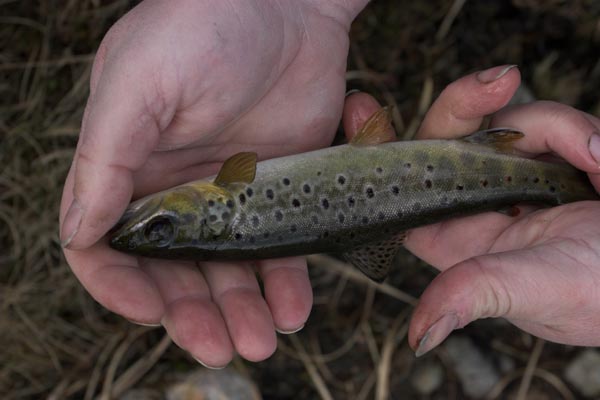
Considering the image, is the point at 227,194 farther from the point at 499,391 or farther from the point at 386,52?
the point at 499,391

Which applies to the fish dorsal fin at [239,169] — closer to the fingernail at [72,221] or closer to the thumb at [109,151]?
the thumb at [109,151]

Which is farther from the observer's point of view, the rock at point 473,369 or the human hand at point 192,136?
the rock at point 473,369

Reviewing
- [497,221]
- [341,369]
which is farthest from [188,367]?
[497,221]

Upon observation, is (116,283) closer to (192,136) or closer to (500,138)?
(192,136)

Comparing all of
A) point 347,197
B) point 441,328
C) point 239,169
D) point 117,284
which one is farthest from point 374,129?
point 117,284

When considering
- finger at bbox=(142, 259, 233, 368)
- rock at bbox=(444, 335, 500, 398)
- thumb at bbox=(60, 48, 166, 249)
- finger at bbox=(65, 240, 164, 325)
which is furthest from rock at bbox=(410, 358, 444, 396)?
thumb at bbox=(60, 48, 166, 249)

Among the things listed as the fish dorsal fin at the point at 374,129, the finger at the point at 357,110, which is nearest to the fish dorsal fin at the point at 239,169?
the fish dorsal fin at the point at 374,129

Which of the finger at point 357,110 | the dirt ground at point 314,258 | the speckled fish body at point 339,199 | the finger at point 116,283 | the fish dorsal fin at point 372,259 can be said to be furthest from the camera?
the dirt ground at point 314,258

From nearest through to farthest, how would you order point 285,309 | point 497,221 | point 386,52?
point 285,309 < point 497,221 < point 386,52
